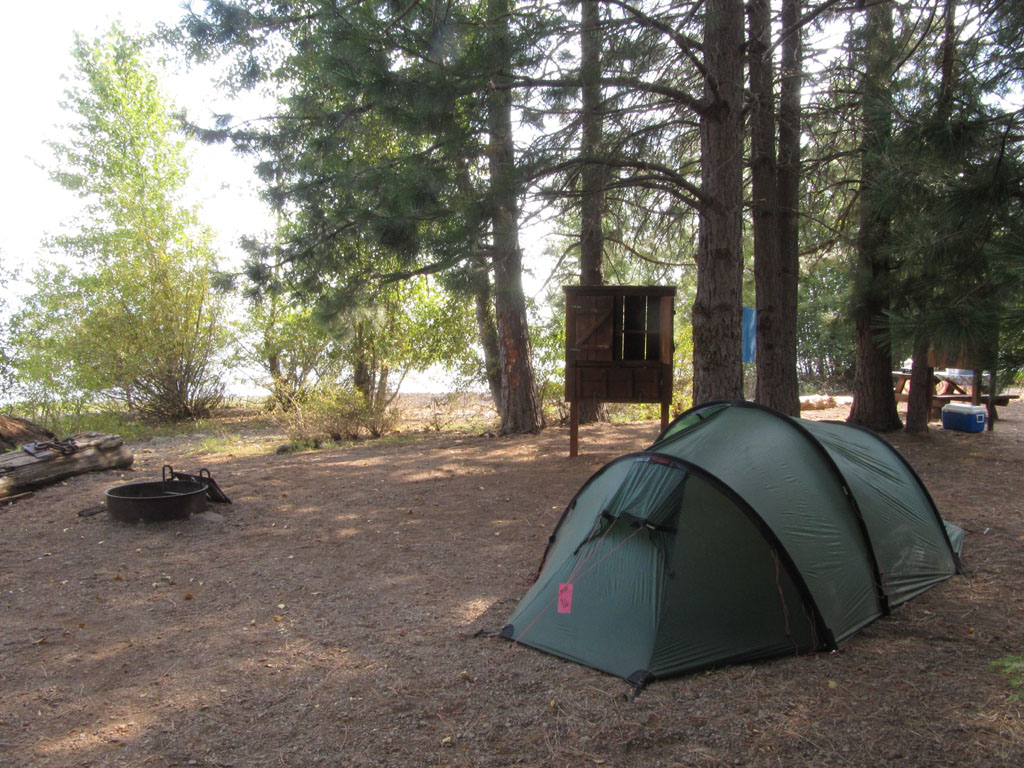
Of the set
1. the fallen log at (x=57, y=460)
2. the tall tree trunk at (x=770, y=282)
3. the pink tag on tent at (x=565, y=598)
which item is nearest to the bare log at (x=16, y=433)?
the fallen log at (x=57, y=460)

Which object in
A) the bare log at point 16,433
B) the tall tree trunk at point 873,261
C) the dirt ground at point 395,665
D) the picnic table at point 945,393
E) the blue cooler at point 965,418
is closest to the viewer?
the dirt ground at point 395,665

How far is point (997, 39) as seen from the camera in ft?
15.1

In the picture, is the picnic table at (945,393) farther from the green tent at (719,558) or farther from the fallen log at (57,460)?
the fallen log at (57,460)

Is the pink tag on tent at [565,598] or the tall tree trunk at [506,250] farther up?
the tall tree trunk at [506,250]

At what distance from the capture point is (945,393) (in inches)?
484

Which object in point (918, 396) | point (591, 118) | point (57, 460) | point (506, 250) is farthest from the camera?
point (918, 396)

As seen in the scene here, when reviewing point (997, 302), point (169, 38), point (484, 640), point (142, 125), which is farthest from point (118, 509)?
point (142, 125)

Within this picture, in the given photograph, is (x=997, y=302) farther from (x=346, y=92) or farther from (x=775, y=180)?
(x=346, y=92)

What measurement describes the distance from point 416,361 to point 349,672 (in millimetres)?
8887

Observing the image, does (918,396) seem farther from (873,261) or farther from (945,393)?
(945,393)

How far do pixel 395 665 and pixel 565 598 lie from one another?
94 cm

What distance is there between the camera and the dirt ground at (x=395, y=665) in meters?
2.78

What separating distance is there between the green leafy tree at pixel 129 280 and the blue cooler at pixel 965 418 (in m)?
12.9

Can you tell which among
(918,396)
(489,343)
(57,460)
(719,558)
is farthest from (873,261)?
(57,460)
